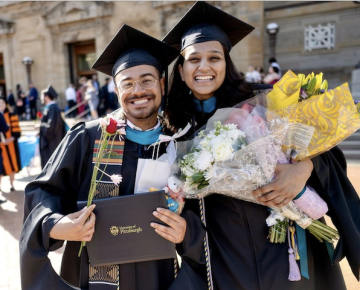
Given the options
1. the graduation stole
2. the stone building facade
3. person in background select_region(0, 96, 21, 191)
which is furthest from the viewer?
the stone building facade

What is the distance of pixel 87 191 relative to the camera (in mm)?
1916

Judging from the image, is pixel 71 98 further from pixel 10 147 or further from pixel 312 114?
pixel 312 114

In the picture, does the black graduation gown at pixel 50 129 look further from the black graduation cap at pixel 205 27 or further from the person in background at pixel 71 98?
the person in background at pixel 71 98

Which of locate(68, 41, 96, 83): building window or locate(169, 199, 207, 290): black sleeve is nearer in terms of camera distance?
locate(169, 199, 207, 290): black sleeve

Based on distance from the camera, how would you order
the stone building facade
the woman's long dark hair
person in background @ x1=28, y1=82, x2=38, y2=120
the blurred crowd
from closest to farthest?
1. the woman's long dark hair
2. the stone building facade
3. the blurred crowd
4. person in background @ x1=28, y1=82, x2=38, y2=120

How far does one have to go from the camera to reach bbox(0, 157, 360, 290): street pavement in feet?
11.0

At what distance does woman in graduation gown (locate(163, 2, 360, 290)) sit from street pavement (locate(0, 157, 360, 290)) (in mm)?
A: 1455

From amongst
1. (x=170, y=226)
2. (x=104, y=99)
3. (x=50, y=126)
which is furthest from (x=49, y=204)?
(x=104, y=99)

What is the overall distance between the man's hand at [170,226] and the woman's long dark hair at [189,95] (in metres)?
0.64

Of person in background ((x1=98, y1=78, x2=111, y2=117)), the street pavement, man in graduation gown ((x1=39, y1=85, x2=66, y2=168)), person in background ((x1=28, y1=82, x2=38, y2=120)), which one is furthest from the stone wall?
person in background ((x1=28, y1=82, x2=38, y2=120))

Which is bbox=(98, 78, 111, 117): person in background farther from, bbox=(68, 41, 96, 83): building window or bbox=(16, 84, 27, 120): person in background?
bbox=(16, 84, 27, 120): person in background

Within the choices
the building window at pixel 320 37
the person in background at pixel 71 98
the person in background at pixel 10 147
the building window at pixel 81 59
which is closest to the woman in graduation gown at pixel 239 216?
the person in background at pixel 10 147

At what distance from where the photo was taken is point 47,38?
17109mm

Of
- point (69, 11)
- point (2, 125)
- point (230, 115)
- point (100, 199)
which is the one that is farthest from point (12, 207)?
point (69, 11)
